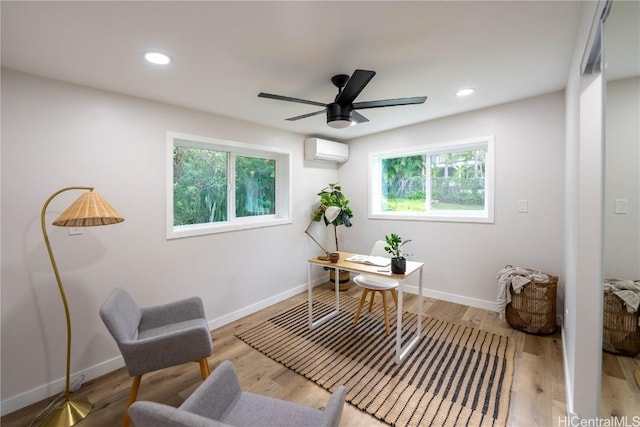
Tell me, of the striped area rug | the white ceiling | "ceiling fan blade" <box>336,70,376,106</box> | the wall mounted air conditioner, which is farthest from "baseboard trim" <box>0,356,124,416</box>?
the wall mounted air conditioner

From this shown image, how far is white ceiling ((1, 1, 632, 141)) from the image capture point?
1.40 metres

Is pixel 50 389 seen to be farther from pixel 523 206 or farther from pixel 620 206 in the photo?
pixel 523 206

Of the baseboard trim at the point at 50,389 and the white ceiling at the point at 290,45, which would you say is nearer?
the white ceiling at the point at 290,45

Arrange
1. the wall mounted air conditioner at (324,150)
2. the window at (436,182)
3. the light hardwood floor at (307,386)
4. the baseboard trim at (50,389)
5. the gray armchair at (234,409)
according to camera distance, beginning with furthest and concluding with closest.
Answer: the wall mounted air conditioner at (324,150)
the window at (436,182)
the baseboard trim at (50,389)
the light hardwood floor at (307,386)
the gray armchair at (234,409)

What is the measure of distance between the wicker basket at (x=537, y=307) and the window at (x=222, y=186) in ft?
9.25

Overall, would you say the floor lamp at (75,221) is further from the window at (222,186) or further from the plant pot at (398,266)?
the plant pot at (398,266)

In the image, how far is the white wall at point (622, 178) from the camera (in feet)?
3.22

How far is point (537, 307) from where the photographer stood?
2639 mm

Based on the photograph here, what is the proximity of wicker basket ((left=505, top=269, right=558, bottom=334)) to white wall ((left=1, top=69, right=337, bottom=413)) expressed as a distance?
10.1 ft

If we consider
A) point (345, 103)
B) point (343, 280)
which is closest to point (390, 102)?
point (345, 103)

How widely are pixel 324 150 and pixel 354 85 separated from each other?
7.12 ft

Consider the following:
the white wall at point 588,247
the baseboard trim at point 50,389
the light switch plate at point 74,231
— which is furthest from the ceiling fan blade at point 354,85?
the baseboard trim at point 50,389

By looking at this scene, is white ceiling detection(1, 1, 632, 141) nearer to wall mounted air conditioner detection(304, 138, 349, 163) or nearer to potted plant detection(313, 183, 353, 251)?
wall mounted air conditioner detection(304, 138, 349, 163)

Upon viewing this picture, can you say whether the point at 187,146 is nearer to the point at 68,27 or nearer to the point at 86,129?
the point at 86,129
